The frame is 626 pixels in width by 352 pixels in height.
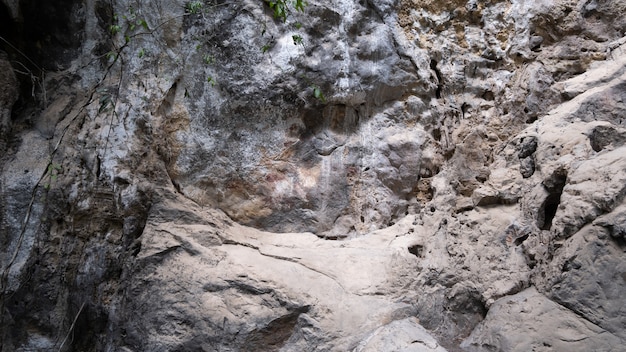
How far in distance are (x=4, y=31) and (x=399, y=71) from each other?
3.62 metres

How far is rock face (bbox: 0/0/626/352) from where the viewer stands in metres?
3.41

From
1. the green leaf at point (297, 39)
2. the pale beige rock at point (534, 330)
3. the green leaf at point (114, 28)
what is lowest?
the pale beige rock at point (534, 330)

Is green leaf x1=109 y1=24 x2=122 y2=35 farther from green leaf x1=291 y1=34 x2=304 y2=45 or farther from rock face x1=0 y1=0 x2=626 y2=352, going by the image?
green leaf x1=291 y1=34 x2=304 y2=45

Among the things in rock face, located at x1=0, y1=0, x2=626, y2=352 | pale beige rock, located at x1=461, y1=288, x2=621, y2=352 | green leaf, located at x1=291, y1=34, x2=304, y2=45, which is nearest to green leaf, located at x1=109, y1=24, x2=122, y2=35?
rock face, located at x1=0, y1=0, x2=626, y2=352

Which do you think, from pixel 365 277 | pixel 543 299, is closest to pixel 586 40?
pixel 543 299

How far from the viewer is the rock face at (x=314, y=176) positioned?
3.41m

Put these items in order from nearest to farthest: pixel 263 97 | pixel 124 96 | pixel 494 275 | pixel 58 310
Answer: pixel 494 275, pixel 58 310, pixel 124 96, pixel 263 97

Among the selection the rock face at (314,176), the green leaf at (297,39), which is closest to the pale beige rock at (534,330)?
the rock face at (314,176)

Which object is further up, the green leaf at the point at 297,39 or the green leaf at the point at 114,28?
the green leaf at the point at 297,39

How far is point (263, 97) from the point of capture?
4652 mm

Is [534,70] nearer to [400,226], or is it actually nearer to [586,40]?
[586,40]

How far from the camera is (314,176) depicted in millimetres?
4715

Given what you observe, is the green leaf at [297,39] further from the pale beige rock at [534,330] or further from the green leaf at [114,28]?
the pale beige rock at [534,330]

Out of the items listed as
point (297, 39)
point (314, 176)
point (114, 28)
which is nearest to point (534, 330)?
point (314, 176)
